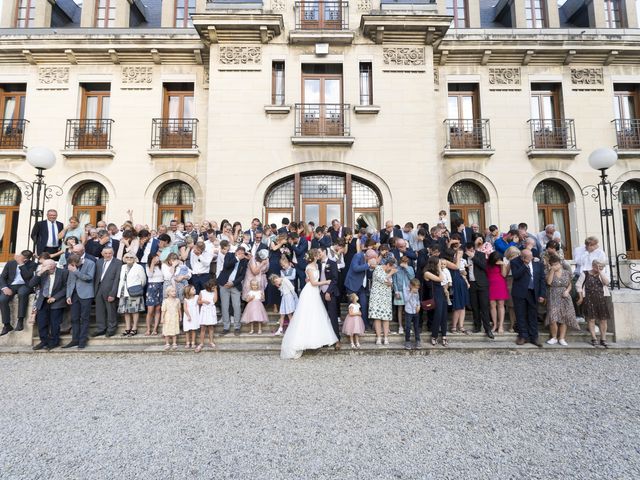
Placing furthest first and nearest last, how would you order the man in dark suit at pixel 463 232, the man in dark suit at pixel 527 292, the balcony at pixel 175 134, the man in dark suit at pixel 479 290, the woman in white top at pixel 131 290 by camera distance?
the balcony at pixel 175 134
the man in dark suit at pixel 463 232
the woman in white top at pixel 131 290
the man in dark suit at pixel 479 290
the man in dark suit at pixel 527 292

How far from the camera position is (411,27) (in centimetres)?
1195

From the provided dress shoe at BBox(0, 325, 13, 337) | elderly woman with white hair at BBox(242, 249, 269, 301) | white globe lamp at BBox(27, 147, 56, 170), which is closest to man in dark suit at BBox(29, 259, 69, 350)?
dress shoe at BBox(0, 325, 13, 337)

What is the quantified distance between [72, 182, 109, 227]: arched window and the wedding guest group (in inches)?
222

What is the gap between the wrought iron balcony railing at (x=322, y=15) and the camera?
12492 mm

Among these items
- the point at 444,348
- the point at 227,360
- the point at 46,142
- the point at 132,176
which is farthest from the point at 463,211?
the point at 46,142

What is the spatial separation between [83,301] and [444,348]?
719 centimetres

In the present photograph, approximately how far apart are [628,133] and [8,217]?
24645mm

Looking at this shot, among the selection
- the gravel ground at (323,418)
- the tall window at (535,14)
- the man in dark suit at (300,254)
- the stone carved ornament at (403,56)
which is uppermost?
the tall window at (535,14)

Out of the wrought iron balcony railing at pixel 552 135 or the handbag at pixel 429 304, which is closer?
the handbag at pixel 429 304

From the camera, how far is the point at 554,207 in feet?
42.9

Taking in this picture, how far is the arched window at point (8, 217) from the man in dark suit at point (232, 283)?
11.1 m

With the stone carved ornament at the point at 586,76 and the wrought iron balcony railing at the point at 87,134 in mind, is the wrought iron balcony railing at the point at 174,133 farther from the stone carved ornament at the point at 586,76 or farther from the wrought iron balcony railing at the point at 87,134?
the stone carved ornament at the point at 586,76

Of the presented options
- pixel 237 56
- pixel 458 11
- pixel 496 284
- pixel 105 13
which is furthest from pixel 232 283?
pixel 458 11

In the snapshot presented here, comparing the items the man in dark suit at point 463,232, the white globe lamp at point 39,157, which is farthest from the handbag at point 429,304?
the white globe lamp at point 39,157
